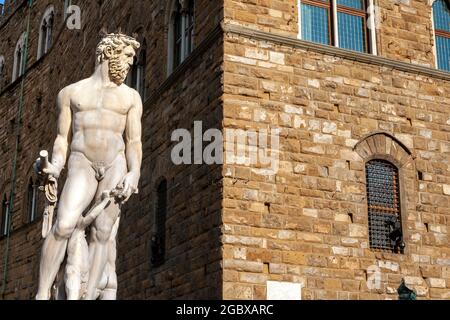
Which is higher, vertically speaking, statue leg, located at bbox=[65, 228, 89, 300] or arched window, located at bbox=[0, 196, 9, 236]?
arched window, located at bbox=[0, 196, 9, 236]

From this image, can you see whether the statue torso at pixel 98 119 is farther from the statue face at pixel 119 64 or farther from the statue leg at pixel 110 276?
the statue leg at pixel 110 276

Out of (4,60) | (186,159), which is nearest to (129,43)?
(186,159)

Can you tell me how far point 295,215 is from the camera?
10570 millimetres

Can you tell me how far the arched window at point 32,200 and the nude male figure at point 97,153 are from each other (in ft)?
53.3

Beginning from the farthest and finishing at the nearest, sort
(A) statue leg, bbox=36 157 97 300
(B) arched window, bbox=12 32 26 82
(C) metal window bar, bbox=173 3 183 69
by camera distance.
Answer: (B) arched window, bbox=12 32 26 82 < (C) metal window bar, bbox=173 3 183 69 < (A) statue leg, bbox=36 157 97 300

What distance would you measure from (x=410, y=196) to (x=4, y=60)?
72.6 ft

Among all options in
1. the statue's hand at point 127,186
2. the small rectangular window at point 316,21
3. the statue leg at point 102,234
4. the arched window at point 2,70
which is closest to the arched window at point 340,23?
the small rectangular window at point 316,21

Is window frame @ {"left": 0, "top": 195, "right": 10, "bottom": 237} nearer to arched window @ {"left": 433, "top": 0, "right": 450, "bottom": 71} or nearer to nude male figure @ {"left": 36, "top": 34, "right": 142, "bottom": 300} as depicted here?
arched window @ {"left": 433, "top": 0, "right": 450, "bottom": 71}

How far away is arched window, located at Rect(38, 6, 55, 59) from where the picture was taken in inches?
983

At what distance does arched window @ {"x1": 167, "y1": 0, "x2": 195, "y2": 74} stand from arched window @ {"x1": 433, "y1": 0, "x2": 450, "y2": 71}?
14.7 feet

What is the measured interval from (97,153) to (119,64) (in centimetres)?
95

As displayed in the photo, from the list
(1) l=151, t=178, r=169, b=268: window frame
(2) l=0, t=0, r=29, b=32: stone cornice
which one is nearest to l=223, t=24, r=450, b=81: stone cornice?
(1) l=151, t=178, r=169, b=268: window frame

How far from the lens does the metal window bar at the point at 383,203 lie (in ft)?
36.5

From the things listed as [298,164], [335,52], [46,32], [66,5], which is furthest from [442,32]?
[46,32]
